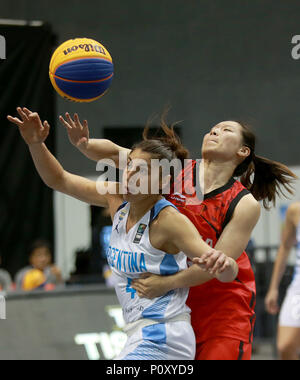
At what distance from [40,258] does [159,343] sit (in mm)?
6549

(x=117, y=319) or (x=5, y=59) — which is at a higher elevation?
(x=5, y=59)

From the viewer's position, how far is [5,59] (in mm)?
11180

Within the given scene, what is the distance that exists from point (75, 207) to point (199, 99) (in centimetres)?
285

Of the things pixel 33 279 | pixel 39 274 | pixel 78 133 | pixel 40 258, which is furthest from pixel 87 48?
pixel 40 258

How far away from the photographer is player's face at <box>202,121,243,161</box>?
3.64 meters

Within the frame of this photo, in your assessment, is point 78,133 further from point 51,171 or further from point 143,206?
point 143,206

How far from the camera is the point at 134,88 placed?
1215cm

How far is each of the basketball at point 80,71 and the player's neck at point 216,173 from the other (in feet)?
2.52

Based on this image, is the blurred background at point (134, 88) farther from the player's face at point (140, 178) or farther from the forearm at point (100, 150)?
the player's face at point (140, 178)

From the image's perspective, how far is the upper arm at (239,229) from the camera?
3342 millimetres

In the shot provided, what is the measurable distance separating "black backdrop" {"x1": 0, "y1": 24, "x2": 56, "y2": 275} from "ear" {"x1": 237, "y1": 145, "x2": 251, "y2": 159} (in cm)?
799

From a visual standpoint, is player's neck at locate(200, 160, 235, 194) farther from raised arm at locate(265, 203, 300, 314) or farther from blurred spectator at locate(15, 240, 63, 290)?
blurred spectator at locate(15, 240, 63, 290)

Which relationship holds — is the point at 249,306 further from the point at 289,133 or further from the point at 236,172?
the point at 289,133
